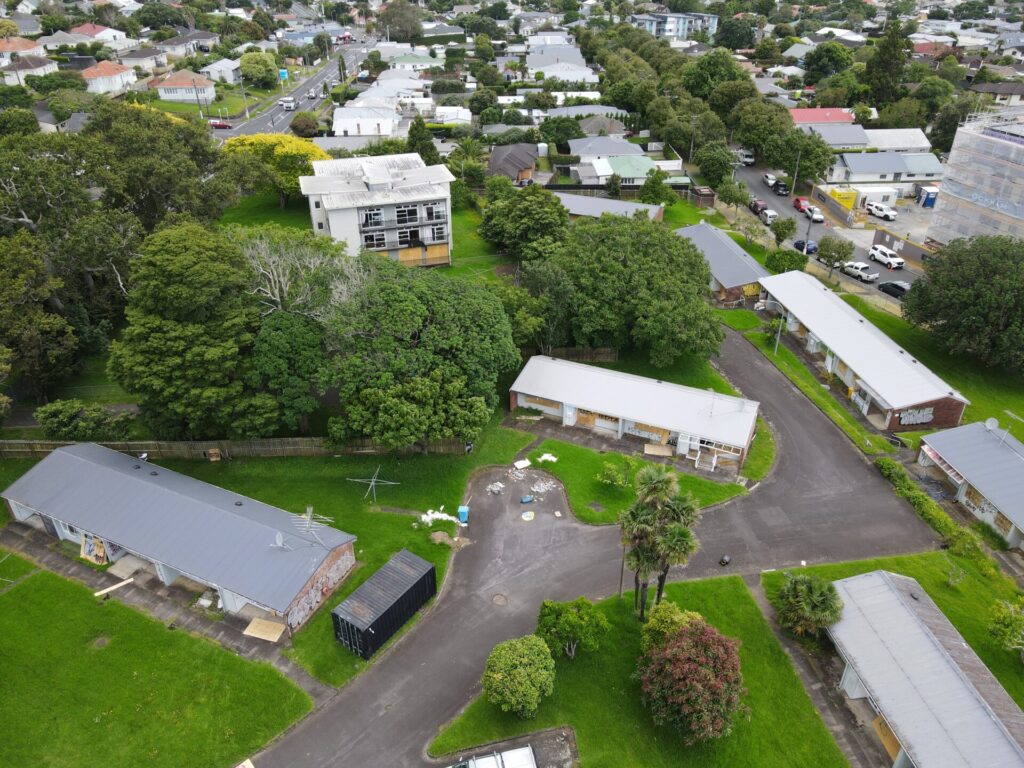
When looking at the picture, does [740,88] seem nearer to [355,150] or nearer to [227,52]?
[355,150]

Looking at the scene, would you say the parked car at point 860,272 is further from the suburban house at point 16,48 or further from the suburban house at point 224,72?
the suburban house at point 16,48

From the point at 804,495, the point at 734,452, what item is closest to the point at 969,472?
the point at 804,495

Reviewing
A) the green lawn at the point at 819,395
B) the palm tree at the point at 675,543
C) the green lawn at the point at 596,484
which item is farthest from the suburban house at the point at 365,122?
the palm tree at the point at 675,543

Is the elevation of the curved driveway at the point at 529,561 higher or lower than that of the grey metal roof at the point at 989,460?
lower

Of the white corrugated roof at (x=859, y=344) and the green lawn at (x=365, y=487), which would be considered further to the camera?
the white corrugated roof at (x=859, y=344)

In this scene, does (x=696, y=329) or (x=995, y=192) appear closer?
(x=696, y=329)

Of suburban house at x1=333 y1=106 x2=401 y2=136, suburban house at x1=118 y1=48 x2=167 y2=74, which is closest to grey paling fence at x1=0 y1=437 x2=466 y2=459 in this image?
suburban house at x1=333 y1=106 x2=401 y2=136

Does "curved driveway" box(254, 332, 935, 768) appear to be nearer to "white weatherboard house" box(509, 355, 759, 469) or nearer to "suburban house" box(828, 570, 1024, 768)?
"white weatherboard house" box(509, 355, 759, 469)
